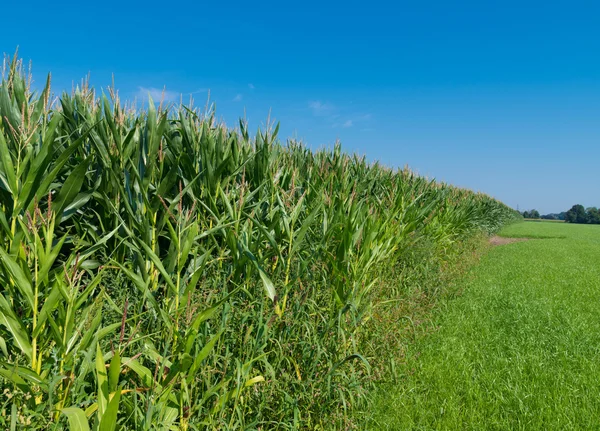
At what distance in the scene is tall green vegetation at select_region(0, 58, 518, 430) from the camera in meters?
1.60

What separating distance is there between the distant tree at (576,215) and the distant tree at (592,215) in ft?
3.72

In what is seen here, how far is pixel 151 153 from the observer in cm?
276

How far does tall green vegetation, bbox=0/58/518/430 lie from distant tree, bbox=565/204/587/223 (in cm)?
11806

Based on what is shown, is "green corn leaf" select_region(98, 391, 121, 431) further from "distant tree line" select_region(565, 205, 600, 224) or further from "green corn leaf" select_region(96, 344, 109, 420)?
"distant tree line" select_region(565, 205, 600, 224)

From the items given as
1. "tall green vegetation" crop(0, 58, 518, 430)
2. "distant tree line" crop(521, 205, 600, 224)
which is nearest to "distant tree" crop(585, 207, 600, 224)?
"distant tree line" crop(521, 205, 600, 224)

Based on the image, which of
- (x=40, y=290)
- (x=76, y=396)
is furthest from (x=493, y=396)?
(x=40, y=290)

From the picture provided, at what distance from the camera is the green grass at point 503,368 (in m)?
3.11

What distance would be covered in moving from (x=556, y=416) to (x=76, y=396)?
11.5 ft

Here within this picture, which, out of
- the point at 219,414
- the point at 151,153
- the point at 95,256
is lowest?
the point at 219,414

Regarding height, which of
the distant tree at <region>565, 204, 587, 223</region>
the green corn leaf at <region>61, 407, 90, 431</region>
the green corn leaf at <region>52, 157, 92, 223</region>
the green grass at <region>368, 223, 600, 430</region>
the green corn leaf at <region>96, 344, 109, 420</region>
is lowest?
the green grass at <region>368, 223, 600, 430</region>

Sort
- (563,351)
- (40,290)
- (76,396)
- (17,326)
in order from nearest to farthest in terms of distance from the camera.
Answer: (17,326) → (76,396) → (40,290) → (563,351)

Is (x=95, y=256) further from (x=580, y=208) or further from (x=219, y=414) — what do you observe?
(x=580, y=208)

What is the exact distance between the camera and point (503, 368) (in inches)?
159

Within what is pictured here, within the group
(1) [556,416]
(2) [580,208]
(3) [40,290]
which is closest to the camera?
(3) [40,290]
